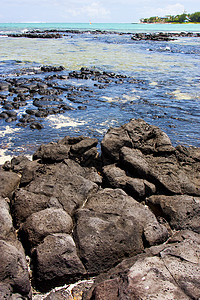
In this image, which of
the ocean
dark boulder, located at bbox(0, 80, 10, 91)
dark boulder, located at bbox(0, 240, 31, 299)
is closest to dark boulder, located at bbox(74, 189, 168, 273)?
dark boulder, located at bbox(0, 240, 31, 299)

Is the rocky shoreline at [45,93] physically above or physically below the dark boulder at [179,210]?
above

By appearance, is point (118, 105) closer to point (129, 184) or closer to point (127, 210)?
point (129, 184)

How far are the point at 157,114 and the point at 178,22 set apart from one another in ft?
669

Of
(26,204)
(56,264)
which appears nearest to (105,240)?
(56,264)

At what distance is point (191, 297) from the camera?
12.4ft

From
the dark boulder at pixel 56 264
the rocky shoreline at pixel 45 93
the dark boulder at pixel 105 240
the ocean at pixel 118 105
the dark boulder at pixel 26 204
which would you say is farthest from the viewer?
the rocky shoreline at pixel 45 93

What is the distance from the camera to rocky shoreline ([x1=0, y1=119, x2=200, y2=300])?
431 cm

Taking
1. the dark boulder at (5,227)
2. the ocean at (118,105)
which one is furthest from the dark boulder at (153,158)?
the dark boulder at (5,227)

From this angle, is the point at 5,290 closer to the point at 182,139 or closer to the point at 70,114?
the point at 182,139

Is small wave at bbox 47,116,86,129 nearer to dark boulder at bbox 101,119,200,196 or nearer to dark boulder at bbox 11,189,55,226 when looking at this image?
dark boulder at bbox 101,119,200,196

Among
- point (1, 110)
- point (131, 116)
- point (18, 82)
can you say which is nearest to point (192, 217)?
point (131, 116)

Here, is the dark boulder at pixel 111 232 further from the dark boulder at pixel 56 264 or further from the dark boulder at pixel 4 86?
the dark boulder at pixel 4 86

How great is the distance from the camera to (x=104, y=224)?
5652 millimetres

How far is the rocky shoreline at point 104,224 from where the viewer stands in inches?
170
